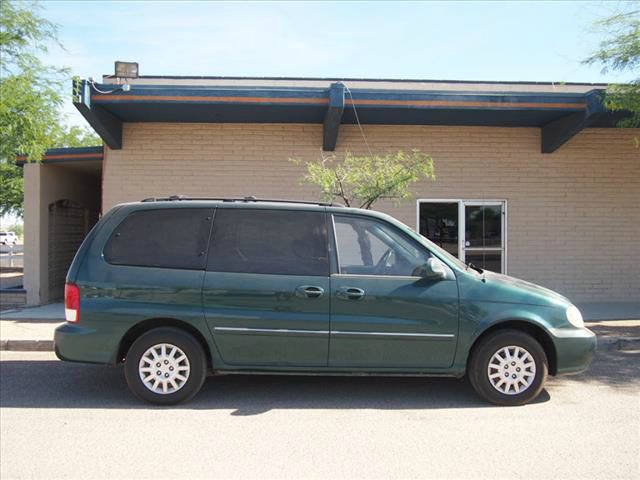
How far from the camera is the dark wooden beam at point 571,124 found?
956cm

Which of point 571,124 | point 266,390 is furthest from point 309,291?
point 571,124

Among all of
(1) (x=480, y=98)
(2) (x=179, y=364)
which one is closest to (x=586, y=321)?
(1) (x=480, y=98)

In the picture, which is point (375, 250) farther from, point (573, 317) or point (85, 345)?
point (85, 345)

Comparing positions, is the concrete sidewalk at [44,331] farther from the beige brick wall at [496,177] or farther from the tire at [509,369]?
the tire at [509,369]

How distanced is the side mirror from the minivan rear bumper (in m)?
3.04

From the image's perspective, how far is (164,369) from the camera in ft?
16.9

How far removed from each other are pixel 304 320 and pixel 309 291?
0.28 meters

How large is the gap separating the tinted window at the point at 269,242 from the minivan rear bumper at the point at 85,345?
1.22 meters

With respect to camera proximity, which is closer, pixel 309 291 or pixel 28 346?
pixel 309 291

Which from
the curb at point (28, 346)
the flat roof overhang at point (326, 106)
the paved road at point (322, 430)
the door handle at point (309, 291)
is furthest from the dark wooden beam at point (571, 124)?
the curb at point (28, 346)

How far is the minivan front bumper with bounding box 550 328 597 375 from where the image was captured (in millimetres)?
5203

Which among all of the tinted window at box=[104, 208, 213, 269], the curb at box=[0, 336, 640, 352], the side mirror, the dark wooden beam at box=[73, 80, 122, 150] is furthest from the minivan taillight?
the dark wooden beam at box=[73, 80, 122, 150]

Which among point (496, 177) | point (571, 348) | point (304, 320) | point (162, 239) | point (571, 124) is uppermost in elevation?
point (571, 124)

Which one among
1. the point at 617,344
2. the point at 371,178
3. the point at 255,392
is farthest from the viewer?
the point at 371,178
